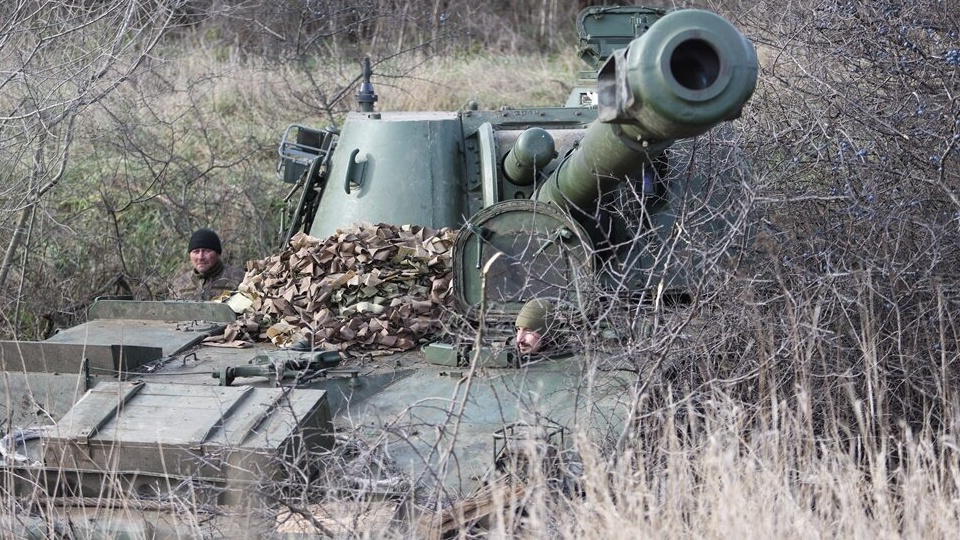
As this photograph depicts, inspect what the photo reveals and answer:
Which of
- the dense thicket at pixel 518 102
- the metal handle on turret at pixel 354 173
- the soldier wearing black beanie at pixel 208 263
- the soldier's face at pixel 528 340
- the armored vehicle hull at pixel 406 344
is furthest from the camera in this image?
the soldier wearing black beanie at pixel 208 263

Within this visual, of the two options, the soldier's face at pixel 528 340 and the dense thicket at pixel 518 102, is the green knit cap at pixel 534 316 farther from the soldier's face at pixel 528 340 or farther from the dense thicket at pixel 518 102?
the dense thicket at pixel 518 102

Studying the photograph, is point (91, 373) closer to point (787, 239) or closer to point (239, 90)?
point (787, 239)

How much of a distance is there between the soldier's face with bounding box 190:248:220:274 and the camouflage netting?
1.72m

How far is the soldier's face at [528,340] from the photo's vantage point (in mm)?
5020

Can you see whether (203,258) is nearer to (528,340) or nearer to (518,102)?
(528,340)

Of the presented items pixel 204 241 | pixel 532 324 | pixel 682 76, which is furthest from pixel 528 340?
pixel 204 241

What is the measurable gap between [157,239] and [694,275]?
6722mm

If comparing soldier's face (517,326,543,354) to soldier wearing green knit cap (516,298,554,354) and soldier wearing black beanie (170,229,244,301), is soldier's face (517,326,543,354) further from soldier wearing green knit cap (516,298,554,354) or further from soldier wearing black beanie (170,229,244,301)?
soldier wearing black beanie (170,229,244,301)

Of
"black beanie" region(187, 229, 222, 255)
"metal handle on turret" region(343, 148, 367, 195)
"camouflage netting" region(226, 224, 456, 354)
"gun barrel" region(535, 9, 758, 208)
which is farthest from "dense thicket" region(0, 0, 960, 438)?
"metal handle on turret" region(343, 148, 367, 195)

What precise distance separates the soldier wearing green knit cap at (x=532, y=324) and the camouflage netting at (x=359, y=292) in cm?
54

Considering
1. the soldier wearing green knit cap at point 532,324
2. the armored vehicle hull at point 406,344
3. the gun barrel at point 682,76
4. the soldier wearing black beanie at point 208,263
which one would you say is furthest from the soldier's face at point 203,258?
the gun barrel at point 682,76

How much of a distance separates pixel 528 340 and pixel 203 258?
127 inches

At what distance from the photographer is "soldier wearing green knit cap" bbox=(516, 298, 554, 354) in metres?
5.03

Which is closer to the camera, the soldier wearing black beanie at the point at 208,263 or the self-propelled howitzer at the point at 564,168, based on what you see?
the self-propelled howitzer at the point at 564,168
